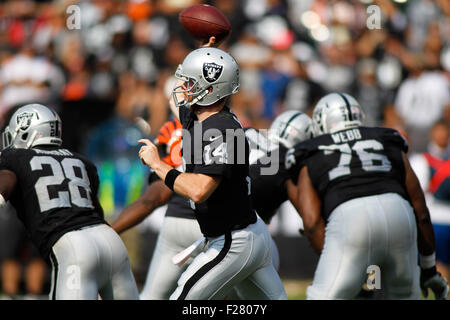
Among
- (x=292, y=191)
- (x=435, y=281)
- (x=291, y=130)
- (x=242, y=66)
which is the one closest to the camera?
(x=435, y=281)

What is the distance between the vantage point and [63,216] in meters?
5.04

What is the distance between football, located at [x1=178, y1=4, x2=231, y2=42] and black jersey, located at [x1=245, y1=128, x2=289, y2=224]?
2.98 ft

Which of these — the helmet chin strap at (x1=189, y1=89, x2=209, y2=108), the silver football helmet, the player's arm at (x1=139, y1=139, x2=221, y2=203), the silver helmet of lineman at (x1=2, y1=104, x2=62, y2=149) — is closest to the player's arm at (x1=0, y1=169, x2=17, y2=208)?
the silver helmet of lineman at (x1=2, y1=104, x2=62, y2=149)

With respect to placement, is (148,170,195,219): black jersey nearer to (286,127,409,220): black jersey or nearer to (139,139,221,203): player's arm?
(286,127,409,220): black jersey

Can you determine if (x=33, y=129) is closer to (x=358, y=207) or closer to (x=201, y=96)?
(x=201, y=96)

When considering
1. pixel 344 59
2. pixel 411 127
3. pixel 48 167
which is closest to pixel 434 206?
pixel 411 127

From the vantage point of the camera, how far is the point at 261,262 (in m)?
4.84

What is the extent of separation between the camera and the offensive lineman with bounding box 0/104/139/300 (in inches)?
195

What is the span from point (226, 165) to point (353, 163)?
1402 millimetres

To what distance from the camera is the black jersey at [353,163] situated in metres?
5.51

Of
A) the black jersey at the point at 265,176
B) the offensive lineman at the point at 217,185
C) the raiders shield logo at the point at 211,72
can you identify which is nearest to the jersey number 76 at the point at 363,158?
the black jersey at the point at 265,176

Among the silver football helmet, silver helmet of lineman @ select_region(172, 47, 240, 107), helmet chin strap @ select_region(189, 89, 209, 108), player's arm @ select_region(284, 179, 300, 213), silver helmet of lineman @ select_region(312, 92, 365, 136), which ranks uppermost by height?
silver helmet of lineman @ select_region(172, 47, 240, 107)

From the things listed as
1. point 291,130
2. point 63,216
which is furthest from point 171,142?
point 63,216
